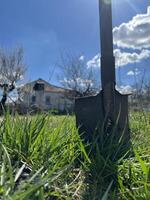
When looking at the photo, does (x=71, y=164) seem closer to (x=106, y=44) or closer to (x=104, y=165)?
(x=104, y=165)

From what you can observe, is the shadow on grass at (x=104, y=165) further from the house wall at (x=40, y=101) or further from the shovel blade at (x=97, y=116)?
the house wall at (x=40, y=101)

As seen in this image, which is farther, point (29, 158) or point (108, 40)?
point (108, 40)

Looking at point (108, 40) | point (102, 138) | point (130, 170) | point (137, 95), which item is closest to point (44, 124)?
point (102, 138)

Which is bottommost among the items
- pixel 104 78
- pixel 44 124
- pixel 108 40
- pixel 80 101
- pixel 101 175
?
pixel 101 175

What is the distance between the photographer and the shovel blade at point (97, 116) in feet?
8.46

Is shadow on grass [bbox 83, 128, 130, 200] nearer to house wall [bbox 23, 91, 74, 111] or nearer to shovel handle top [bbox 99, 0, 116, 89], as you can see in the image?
shovel handle top [bbox 99, 0, 116, 89]

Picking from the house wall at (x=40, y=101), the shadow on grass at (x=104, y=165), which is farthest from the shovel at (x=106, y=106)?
the house wall at (x=40, y=101)

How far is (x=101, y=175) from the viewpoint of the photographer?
2.04 metres

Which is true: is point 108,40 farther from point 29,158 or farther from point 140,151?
point 29,158

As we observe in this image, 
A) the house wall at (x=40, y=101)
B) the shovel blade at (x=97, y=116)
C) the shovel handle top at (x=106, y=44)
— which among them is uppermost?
the shovel handle top at (x=106, y=44)

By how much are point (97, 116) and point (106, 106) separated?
4.7 inches

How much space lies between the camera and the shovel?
8.46ft

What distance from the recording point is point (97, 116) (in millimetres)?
2664

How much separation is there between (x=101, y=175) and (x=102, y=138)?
375mm
